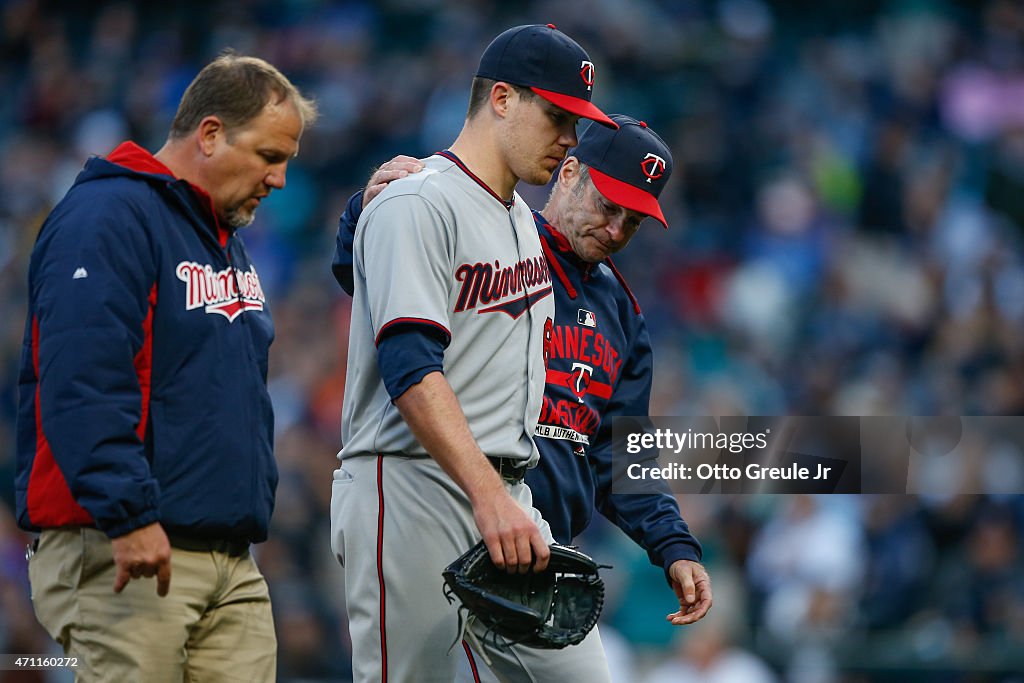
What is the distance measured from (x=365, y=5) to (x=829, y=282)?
467 cm

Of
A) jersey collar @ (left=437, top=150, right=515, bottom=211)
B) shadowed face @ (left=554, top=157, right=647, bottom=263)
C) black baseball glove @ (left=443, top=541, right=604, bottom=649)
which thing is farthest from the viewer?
shadowed face @ (left=554, top=157, right=647, bottom=263)

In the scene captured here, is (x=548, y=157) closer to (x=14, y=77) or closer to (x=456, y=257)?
(x=456, y=257)

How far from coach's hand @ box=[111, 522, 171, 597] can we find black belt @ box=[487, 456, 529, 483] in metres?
0.70

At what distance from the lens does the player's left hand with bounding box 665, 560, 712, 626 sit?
3346 millimetres

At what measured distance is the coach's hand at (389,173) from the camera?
296 centimetres

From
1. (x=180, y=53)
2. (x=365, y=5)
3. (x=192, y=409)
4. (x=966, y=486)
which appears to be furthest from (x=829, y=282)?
(x=192, y=409)

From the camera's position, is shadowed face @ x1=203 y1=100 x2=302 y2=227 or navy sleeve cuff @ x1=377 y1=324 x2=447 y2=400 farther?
shadowed face @ x1=203 y1=100 x2=302 y2=227

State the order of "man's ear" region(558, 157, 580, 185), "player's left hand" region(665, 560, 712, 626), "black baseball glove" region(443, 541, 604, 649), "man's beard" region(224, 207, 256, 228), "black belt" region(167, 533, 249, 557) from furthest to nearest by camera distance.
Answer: "man's ear" region(558, 157, 580, 185) → "player's left hand" region(665, 560, 712, 626) → "man's beard" region(224, 207, 256, 228) → "black belt" region(167, 533, 249, 557) → "black baseball glove" region(443, 541, 604, 649)

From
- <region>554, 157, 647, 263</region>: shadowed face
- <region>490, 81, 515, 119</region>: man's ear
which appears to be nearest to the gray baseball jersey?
<region>490, 81, 515, 119</region>: man's ear

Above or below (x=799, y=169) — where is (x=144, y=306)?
below

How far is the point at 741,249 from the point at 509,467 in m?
6.10

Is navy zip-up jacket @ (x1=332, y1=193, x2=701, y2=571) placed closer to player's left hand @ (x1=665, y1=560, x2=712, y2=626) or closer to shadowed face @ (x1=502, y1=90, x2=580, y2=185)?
player's left hand @ (x1=665, y1=560, x2=712, y2=626)

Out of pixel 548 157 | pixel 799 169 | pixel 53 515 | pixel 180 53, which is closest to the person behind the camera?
pixel 53 515

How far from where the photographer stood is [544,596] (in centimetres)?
284
